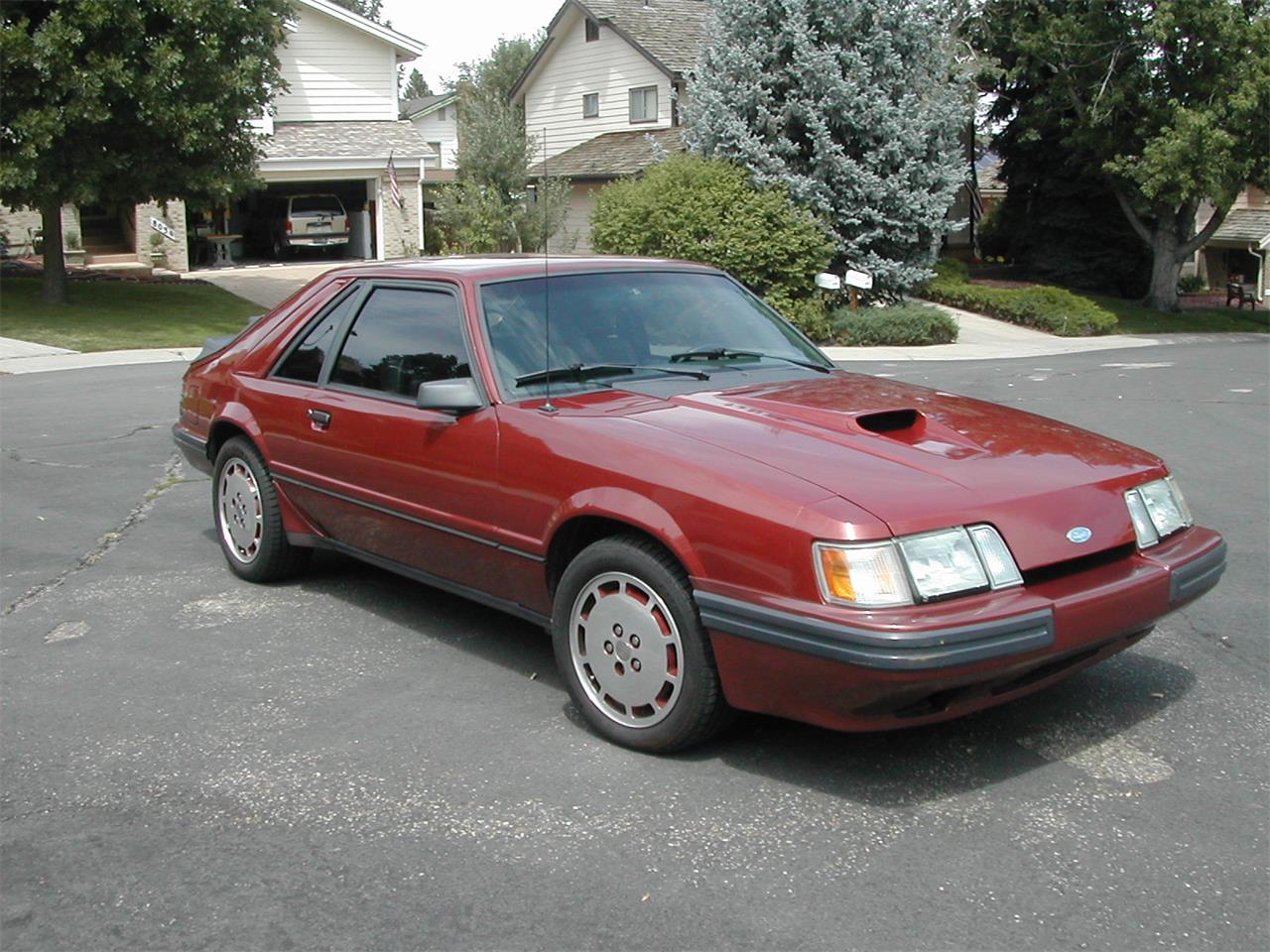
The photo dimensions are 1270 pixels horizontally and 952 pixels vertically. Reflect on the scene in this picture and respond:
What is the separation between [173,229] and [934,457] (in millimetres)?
29496

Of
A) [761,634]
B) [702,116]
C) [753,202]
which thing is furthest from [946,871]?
[702,116]

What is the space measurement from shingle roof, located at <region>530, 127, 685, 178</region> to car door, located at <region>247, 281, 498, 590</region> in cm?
2565

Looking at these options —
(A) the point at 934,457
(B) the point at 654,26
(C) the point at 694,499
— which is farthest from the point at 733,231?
(C) the point at 694,499

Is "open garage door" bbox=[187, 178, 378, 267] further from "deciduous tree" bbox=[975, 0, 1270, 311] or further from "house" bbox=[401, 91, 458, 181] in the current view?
"house" bbox=[401, 91, 458, 181]

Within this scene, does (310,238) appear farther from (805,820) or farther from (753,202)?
(805,820)

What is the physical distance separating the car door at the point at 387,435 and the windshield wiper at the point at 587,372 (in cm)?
24

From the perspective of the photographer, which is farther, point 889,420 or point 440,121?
point 440,121

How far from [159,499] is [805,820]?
18.9ft

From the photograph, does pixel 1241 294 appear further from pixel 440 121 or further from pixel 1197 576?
pixel 440 121

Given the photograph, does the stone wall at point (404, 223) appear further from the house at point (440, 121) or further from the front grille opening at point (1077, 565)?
the front grille opening at point (1077, 565)

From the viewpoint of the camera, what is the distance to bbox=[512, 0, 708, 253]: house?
1368 inches

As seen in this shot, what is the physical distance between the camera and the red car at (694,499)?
3766 mm

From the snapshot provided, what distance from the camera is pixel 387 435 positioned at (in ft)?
17.3

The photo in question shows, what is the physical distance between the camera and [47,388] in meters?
14.4
